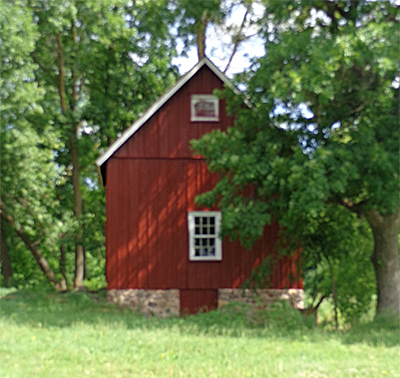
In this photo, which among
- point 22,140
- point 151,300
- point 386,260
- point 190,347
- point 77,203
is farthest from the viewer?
point 77,203

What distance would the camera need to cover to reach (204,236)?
900 inches

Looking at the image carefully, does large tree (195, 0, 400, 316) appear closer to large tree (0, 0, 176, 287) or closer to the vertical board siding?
the vertical board siding

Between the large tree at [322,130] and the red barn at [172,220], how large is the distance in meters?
3.01

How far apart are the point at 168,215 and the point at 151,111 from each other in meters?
3.39

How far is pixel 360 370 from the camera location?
473 inches

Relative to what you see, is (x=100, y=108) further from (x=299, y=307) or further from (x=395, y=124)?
(x=395, y=124)

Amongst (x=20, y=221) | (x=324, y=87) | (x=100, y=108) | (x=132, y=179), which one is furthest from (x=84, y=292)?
(x=324, y=87)

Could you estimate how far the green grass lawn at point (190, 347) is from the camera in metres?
11.9

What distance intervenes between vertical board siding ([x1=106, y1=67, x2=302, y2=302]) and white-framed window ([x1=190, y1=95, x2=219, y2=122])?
17cm

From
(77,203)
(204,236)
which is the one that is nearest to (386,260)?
(204,236)

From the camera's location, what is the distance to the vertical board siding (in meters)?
22.6

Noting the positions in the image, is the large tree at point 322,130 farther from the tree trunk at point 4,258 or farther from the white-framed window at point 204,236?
the tree trunk at point 4,258

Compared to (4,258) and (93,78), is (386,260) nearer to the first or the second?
(93,78)

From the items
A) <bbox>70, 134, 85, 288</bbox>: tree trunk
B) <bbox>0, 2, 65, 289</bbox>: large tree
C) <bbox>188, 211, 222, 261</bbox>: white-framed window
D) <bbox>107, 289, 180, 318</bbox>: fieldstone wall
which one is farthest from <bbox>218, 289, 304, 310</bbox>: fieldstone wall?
<bbox>70, 134, 85, 288</bbox>: tree trunk
